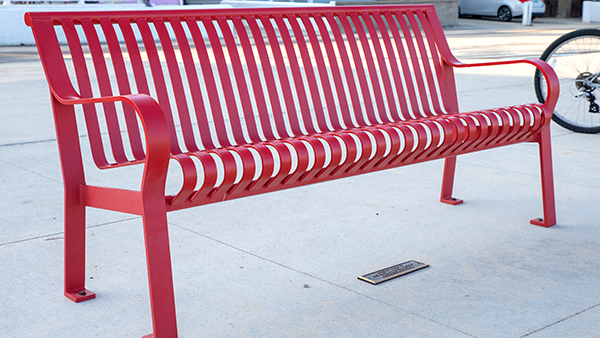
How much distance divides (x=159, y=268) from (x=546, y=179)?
222 cm

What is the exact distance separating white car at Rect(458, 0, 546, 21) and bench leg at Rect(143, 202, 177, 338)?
25031mm

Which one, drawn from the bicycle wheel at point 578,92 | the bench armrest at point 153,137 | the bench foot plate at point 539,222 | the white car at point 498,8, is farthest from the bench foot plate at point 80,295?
the white car at point 498,8

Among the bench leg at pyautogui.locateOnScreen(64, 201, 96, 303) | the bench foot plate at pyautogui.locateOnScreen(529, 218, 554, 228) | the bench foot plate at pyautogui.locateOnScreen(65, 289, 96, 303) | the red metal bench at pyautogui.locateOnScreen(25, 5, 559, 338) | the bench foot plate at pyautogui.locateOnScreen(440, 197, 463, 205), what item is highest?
the red metal bench at pyautogui.locateOnScreen(25, 5, 559, 338)

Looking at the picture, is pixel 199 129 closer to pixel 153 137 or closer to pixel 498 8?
pixel 153 137

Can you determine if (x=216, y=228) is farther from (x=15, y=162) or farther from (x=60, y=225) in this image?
(x=15, y=162)

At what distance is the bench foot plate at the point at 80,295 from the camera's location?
265 cm

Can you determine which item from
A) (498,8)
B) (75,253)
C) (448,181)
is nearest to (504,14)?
(498,8)

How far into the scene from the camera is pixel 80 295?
267 cm

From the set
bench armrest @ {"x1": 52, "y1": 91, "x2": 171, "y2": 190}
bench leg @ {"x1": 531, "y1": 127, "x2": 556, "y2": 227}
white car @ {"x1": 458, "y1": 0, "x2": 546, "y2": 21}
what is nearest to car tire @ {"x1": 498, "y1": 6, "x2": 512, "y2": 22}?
white car @ {"x1": 458, "y1": 0, "x2": 546, "y2": 21}

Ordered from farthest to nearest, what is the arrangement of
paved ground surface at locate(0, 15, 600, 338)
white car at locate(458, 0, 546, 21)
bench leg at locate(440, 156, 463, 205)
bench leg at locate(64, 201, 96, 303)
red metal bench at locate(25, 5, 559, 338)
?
white car at locate(458, 0, 546, 21), bench leg at locate(440, 156, 463, 205), bench leg at locate(64, 201, 96, 303), paved ground surface at locate(0, 15, 600, 338), red metal bench at locate(25, 5, 559, 338)

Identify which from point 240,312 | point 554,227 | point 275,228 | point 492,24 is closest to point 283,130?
point 275,228

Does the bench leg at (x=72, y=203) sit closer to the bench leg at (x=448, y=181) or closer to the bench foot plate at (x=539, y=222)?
the bench leg at (x=448, y=181)

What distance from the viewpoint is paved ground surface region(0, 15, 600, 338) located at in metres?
2.47

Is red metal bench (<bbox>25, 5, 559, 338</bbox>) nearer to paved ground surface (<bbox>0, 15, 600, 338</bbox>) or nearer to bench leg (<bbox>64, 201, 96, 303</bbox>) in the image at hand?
bench leg (<bbox>64, 201, 96, 303</bbox>)
